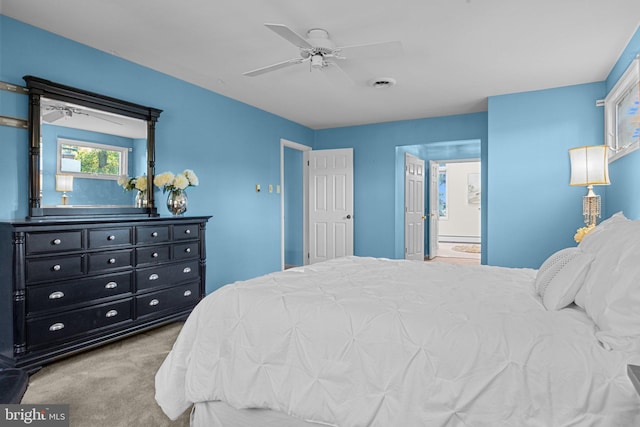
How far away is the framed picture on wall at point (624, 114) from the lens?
3092 millimetres

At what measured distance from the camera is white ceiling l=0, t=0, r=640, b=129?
8.69ft

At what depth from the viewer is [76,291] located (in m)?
2.78

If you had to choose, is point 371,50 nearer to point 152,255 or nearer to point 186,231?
point 186,231

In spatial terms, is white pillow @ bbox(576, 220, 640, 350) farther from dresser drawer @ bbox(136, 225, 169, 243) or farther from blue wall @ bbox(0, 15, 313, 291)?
blue wall @ bbox(0, 15, 313, 291)

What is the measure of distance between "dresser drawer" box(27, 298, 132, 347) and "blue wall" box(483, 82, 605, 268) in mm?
4180

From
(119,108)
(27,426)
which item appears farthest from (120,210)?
(27,426)

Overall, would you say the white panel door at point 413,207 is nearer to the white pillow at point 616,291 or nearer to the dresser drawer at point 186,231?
the dresser drawer at point 186,231

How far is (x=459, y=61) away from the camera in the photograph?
3623mm

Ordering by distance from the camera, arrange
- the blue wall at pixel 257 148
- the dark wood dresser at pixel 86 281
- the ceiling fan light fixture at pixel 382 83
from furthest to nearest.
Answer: the ceiling fan light fixture at pixel 382 83, the blue wall at pixel 257 148, the dark wood dresser at pixel 86 281

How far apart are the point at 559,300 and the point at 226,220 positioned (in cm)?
386

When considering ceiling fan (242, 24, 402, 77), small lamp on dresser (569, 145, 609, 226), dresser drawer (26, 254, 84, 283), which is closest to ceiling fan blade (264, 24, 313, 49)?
ceiling fan (242, 24, 402, 77)

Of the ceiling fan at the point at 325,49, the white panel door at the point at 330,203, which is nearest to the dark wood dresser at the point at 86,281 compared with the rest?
the ceiling fan at the point at 325,49

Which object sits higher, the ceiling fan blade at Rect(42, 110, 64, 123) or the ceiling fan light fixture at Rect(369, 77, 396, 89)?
the ceiling fan light fixture at Rect(369, 77, 396, 89)

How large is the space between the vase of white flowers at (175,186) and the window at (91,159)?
32cm
